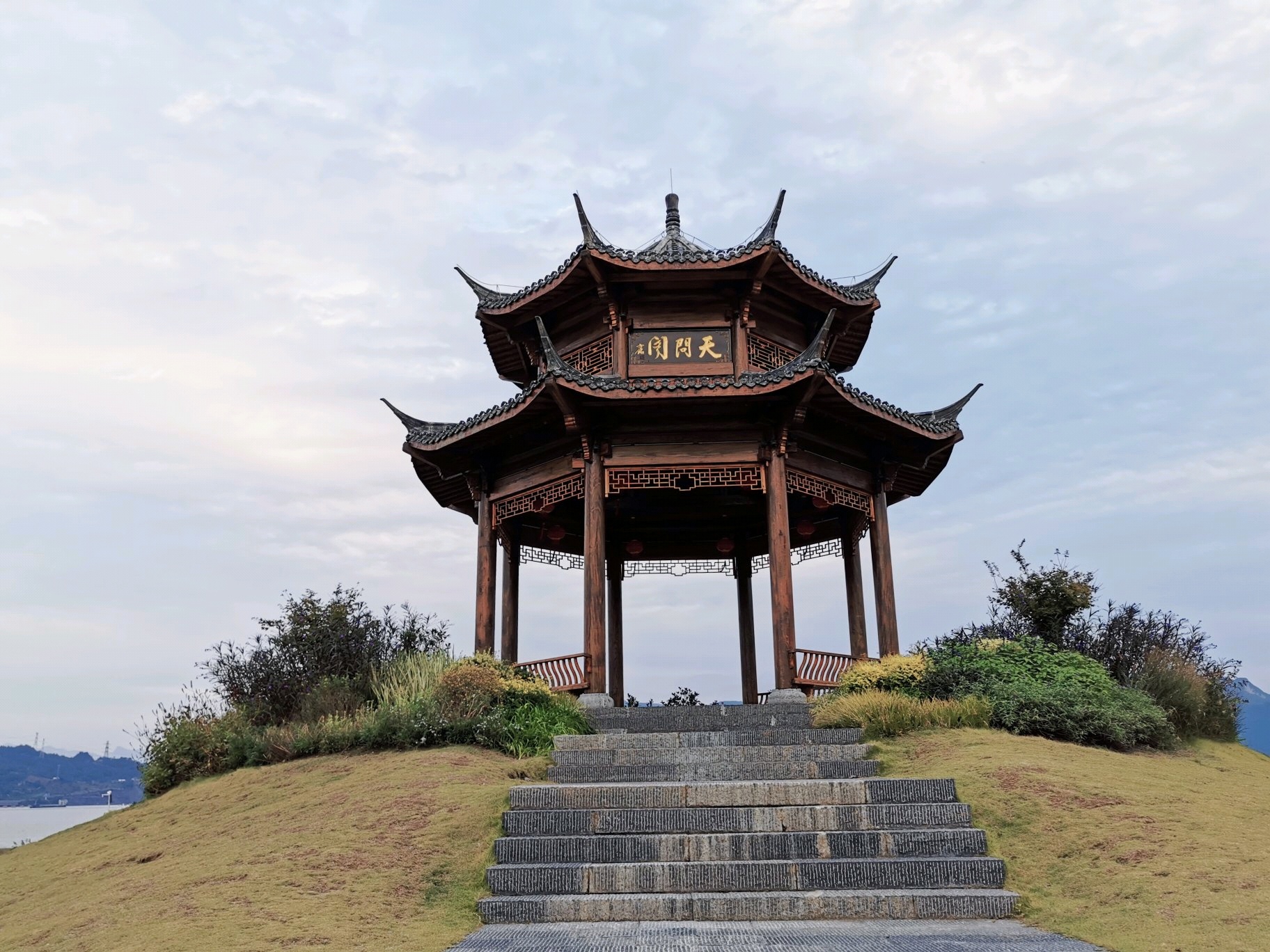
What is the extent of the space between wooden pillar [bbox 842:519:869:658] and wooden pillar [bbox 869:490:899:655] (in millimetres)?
1657

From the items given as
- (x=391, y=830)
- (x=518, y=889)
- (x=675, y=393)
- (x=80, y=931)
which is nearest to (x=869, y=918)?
(x=518, y=889)

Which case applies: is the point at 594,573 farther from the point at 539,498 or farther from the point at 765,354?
the point at 765,354

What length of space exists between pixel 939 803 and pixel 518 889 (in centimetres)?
413

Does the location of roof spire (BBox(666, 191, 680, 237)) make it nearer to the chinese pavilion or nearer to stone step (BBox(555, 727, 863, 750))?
the chinese pavilion

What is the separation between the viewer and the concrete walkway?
668 cm

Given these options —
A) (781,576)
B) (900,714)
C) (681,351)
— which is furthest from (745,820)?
(681,351)

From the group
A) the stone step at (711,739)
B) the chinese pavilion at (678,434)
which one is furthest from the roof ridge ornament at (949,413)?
the stone step at (711,739)

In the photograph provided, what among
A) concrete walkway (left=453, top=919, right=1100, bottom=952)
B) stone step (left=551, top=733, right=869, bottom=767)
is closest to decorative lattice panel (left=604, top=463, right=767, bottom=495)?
stone step (left=551, top=733, right=869, bottom=767)

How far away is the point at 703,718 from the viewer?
13.8 metres

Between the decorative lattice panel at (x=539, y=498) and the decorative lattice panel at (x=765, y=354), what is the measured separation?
398 cm

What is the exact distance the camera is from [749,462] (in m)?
16.2

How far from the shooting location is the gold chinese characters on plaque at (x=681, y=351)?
58.1 ft

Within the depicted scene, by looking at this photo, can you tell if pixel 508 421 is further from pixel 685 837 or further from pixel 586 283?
pixel 685 837

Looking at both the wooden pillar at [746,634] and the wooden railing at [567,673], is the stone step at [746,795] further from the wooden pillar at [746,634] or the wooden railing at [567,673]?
the wooden pillar at [746,634]
